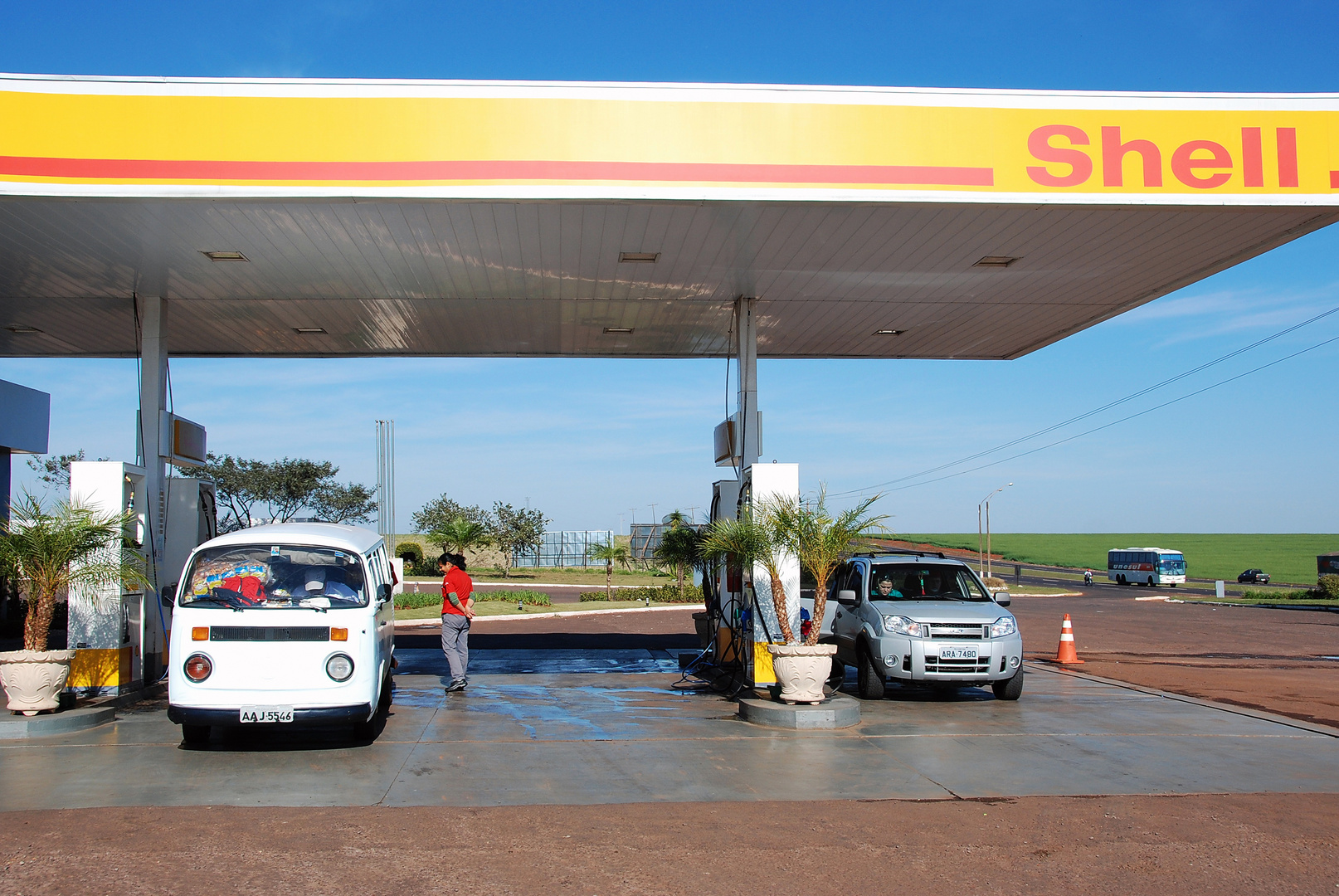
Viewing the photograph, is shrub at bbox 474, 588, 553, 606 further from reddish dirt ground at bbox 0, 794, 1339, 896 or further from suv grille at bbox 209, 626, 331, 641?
reddish dirt ground at bbox 0, 794, 1339, 896

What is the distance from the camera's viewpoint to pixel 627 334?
16656mm

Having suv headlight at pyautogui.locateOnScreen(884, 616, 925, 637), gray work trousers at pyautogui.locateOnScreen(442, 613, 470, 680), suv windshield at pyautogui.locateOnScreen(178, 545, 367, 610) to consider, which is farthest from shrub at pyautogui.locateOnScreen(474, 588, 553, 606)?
suv windshield at pyautogui.locateOnScreen(178, 545, 367, 610)

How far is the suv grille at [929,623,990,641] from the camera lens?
39.1ft

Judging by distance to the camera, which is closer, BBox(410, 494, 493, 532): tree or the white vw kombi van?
the white vw kombi van

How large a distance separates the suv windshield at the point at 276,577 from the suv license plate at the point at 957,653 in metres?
6.59

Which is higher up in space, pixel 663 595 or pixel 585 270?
pixel 585 270

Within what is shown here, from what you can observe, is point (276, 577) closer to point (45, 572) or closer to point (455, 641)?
point (45, 572)

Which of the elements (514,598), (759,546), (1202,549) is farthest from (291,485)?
(1202,549)

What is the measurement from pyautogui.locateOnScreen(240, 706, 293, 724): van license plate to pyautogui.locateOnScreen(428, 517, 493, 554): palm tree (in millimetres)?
34934

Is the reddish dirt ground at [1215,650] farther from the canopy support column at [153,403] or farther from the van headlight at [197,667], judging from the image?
the canopy support column at [153,403]

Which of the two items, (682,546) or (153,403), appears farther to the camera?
(682,546)

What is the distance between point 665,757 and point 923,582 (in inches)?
222

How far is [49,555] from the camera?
34.7ft

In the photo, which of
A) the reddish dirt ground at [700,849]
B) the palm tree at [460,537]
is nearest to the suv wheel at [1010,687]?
the reddish dirt ground at [700,849]
